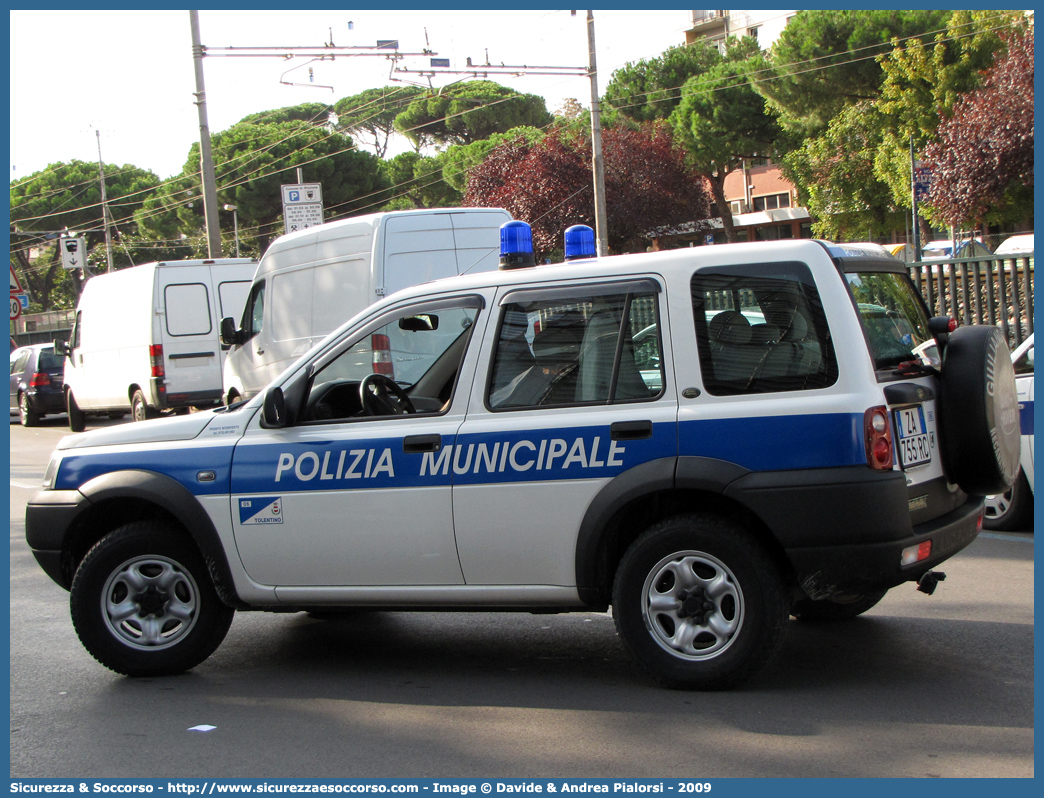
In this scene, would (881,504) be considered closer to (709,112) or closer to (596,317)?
(596,317)

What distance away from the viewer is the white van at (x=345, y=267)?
1104 centimetres

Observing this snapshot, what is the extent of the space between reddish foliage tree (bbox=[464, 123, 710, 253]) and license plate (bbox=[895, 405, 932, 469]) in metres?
33.4

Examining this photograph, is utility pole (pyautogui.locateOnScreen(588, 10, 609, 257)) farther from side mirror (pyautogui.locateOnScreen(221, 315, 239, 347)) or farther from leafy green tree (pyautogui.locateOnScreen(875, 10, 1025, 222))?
side mirror (pyautogui.locateOnScreen(221, 315, 239, 347))

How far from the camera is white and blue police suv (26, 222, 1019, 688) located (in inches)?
175

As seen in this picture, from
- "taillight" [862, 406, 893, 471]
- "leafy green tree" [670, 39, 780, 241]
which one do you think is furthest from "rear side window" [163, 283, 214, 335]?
"leafy green tree" [670, 39, 780, 241]

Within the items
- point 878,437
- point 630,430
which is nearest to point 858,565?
point 878,437

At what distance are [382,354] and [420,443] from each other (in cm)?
96

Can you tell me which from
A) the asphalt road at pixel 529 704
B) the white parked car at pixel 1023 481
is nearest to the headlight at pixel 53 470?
the asphalt road at pixel 529 704

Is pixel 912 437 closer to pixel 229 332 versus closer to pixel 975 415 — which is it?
pixel 975 415

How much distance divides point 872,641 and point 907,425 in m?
1.36

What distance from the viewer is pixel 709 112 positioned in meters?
51.5

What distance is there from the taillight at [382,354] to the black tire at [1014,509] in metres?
4.39

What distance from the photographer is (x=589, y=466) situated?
467cm

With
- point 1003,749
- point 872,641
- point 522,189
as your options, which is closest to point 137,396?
point 872,641
